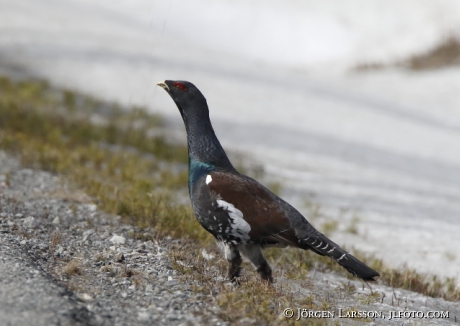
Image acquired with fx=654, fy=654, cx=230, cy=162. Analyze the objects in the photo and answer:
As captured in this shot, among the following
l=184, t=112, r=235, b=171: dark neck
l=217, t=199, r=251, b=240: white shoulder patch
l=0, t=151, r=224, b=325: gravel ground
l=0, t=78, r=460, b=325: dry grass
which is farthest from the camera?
l=184, t=112, r=235, b=171: dark neck

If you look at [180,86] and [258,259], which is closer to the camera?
[258,259]

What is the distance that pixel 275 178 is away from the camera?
9.70m

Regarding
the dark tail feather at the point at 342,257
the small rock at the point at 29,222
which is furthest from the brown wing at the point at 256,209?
the small rock at the point at 29,222

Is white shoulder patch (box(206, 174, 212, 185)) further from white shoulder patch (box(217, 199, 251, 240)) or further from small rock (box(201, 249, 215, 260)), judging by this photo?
small rock (box(201, 249, 215, 260))

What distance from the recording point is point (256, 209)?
4.41 meters

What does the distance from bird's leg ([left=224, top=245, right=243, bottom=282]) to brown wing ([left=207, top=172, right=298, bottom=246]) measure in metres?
0.23

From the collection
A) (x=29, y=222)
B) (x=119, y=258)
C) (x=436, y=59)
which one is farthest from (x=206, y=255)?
(x=436, y=59)

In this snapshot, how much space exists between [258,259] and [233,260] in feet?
0.59

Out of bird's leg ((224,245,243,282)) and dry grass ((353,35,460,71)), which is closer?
bird's leg ((224,245,243,282))

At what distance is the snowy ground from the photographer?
9.37 m

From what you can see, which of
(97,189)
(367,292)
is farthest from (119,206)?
(367,292)

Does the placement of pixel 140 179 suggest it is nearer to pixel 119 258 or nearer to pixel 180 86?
pixel 180 86

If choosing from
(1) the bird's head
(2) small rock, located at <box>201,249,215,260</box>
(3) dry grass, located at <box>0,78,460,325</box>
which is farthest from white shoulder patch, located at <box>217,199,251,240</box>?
(1) the bird's head

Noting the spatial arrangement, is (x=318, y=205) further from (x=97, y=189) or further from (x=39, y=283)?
(x=39, y=283)
